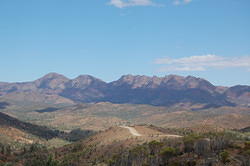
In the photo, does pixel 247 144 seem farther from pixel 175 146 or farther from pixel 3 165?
pixel 3 165

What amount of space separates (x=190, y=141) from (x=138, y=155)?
25.2 m

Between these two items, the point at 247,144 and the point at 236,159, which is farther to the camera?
the point at 247,144

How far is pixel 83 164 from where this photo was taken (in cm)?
18400

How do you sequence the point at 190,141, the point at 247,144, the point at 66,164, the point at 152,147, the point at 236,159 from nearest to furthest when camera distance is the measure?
1. the point at 236,159
2. the point at 247,144
3. the point at 190,141
4. the point at 152,147
5. the point at 66,164

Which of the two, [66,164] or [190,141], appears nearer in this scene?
[190,141]

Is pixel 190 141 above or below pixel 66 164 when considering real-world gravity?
above

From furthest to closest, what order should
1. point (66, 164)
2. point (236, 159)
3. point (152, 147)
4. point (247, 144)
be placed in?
point (66, 164) < point (152, 147) < point (247, 144) < point (236, 159)

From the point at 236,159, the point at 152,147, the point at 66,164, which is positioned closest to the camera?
the point at 236,159

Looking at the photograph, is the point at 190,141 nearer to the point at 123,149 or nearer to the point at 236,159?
the point at 236,159

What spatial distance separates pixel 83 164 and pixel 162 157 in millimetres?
52015

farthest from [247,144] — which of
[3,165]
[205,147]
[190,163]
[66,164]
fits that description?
[3,165]

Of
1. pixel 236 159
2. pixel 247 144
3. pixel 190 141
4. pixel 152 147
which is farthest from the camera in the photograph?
pixel 152 147

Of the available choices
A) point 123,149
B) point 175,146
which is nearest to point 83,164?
point 123,149

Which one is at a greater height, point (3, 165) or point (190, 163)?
point (190, 163)
